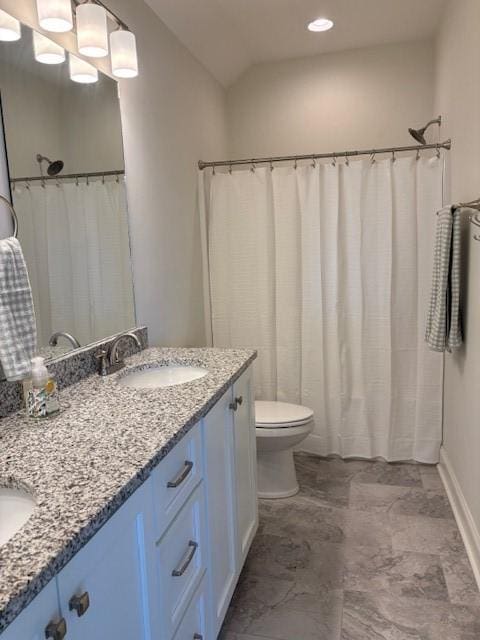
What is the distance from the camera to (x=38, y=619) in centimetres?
70

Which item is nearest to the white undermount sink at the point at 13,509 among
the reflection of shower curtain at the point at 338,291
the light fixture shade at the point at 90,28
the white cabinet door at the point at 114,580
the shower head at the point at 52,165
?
the white cabinet door at the point at 114,580

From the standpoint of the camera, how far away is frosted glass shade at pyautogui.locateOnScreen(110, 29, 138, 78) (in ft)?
5.89

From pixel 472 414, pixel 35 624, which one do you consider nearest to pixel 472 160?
pixel 472 414

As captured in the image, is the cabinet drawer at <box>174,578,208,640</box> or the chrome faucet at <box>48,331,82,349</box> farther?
the chrome faucet at <box>48,331,82,349</box>

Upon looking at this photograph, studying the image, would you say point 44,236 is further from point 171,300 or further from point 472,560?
point 472,560

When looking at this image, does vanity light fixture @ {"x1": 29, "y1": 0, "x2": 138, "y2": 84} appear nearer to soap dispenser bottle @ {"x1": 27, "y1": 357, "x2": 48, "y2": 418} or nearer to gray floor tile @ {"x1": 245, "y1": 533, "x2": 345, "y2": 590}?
soap dispenser bottle @ {"x1": 27, "y1": 357, "x2": 48, "y2": 418}

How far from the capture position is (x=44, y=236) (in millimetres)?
1590

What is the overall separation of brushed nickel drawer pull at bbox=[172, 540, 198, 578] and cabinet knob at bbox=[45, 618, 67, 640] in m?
0.50

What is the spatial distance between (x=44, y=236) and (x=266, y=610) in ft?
4.99

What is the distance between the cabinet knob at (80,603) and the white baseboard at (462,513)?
1.65 m

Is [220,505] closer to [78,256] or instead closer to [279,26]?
[78,256]

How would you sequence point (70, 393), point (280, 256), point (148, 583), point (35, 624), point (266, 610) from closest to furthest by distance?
point (35, 624), point (148, 583), point (70, 393), point (266, 610), point (280, 256)

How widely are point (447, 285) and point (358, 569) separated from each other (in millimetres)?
1281

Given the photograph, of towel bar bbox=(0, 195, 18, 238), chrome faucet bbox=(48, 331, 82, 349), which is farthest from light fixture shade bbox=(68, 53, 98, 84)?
chrome faucet bbox=(48, 331, 82, 349)
